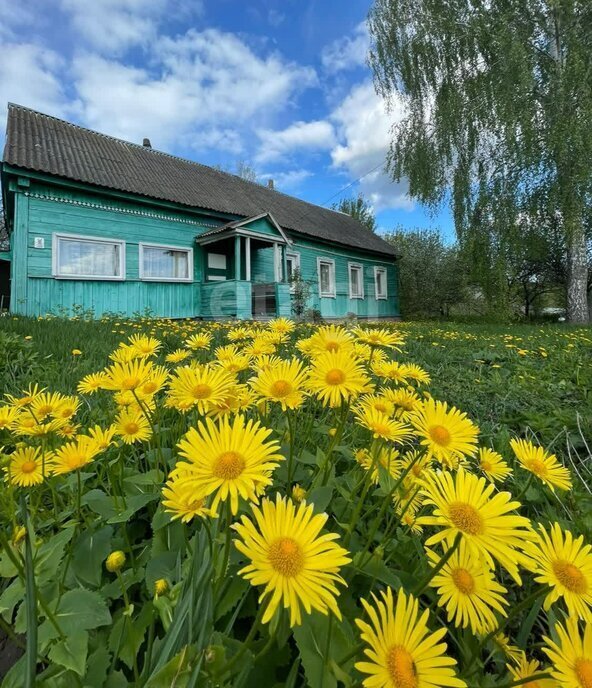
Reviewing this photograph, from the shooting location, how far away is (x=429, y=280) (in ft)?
61.4

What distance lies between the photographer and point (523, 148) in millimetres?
8625

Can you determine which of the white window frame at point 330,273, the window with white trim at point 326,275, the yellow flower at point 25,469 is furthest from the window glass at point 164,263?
the yellow flower at point 25,469

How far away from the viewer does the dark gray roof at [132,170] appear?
7.86 metres

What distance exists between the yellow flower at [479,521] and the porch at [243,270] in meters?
9.19

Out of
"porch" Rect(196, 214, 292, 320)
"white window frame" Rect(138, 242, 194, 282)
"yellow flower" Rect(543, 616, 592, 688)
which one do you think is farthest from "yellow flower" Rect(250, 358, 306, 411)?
"white window frame" Rect(138, 242, 194, 282)

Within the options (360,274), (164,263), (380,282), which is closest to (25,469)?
(164,263)

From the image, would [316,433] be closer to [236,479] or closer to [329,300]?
[236,479]

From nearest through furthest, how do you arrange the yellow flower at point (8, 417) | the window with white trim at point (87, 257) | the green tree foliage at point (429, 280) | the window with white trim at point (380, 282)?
the yellow flower at point (8, 417), the window with white trim at point (87, 257), the window with white trim at point (380, 282), the green tree foliage at point (429, 280)

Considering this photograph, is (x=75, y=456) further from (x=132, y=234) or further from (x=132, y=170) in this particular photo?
(x=132, y=170)

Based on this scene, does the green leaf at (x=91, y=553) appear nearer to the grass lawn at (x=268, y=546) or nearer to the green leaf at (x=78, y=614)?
the grass lawn at (x=268, y=546)

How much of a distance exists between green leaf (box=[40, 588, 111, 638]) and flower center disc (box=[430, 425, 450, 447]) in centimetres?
68

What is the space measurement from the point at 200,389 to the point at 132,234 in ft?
30.3

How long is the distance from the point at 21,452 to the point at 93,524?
294 mm

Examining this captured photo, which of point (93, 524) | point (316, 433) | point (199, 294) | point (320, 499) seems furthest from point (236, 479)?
point (199, 294)
